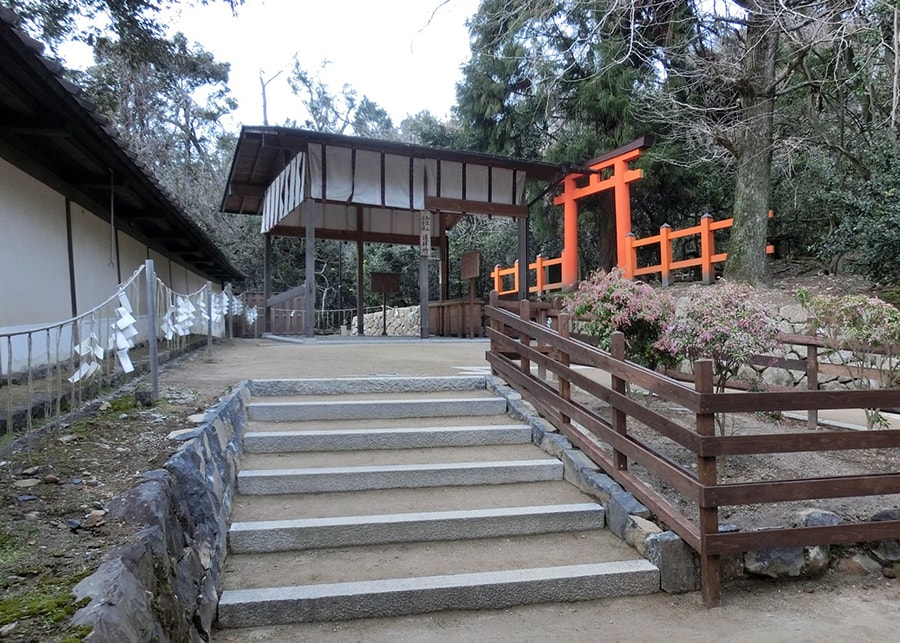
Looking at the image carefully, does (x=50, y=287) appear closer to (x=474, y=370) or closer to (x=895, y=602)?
(x=474, y=370)

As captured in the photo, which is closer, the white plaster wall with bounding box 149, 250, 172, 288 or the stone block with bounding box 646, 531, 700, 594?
the stone block with bounding box 646, 531, 700, 594

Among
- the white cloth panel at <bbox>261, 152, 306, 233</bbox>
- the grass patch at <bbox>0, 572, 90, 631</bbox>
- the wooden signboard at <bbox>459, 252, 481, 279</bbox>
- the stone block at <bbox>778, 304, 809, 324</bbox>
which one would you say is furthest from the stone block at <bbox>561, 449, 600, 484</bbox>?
the wooden signboard at <bbox>459, 252, 481, 279</bbox>

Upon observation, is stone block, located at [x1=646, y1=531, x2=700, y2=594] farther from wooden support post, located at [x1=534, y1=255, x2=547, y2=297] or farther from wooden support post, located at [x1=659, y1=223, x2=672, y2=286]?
wooden support post, located at [x1=534, y1=255, x2=547, y2=297]

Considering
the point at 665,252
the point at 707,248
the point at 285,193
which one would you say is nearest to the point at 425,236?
the point at 285,193

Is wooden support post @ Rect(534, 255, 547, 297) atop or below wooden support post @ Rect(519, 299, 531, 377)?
atop

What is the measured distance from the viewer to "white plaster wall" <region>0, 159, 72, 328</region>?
457 cm

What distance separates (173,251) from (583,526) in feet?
34.4

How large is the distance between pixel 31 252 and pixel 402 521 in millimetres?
4410

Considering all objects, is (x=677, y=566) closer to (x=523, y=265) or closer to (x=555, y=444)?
(x=555, y=444)

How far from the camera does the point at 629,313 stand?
4664mm

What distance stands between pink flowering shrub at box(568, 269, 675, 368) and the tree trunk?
5.45 metres

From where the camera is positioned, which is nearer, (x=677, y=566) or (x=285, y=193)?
(x=677, y=566)

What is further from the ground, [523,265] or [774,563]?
Answer: [523,265]

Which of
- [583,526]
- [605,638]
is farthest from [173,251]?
[605,638]
